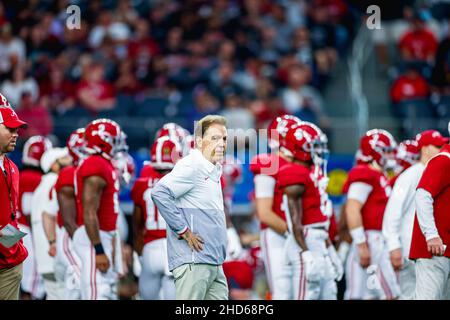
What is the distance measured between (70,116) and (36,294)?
430 cm

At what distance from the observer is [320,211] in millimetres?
9906

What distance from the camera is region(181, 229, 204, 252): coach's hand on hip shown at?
7.58m

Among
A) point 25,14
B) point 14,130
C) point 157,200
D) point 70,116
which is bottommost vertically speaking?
→ point 157,200

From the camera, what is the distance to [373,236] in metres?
10.9

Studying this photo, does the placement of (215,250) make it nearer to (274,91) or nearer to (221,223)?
(221,223)

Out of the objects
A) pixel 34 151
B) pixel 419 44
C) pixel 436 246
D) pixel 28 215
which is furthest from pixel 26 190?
pixel 419 44

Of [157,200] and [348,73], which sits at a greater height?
[348,73]

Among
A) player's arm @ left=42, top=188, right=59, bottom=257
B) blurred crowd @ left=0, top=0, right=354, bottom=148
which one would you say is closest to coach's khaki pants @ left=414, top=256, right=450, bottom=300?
player's arm @ left=42, top=188, right=59, bottom=257

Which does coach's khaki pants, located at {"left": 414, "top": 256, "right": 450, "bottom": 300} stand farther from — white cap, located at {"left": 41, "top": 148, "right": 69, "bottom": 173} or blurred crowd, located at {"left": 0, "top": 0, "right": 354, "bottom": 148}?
blurred crowd, located at {"left": 0, "top": 0, "right": 354, "bottom": 148}

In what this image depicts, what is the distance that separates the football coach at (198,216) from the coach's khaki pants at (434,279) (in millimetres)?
1701

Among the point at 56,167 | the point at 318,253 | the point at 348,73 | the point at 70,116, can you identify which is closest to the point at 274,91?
the point at 348,73

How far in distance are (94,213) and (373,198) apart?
2.98m

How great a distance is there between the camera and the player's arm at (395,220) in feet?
32.7

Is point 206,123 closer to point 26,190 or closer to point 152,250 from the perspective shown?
point 152,250
